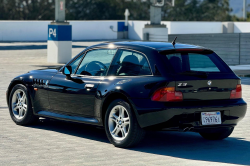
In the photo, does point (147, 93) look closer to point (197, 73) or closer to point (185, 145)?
point (197, 73)

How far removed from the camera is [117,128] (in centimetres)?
740

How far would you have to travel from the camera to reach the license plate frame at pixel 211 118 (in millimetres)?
7145

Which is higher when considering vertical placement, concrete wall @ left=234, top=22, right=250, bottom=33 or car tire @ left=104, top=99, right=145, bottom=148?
concrete wall @ left=234, top=22, right=250, bottom=33

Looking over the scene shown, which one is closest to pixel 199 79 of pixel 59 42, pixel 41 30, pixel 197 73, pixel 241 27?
pixel 197 73

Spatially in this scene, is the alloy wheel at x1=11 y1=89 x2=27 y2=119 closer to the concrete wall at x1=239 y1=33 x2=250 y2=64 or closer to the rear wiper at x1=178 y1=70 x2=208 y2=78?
the rear wiper at x1=178 y1=70 x2=208 y2=78

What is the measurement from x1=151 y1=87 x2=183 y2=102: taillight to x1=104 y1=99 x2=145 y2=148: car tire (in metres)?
0.42

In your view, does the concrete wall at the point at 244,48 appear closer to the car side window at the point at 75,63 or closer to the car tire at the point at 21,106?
the car tire at the point at 21,106

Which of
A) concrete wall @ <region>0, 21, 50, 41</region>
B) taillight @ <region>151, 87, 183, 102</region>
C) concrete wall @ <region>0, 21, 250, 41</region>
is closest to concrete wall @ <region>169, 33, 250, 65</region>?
taillight @ <region>151, 87, 183, 102</region>

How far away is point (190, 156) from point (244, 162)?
68 cm

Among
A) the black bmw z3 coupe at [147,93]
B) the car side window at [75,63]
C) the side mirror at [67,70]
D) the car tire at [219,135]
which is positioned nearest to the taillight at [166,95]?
the black bmw z3 coupe at [147,93]

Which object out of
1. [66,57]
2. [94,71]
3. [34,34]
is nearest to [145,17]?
[34,34]

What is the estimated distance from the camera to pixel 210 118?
7.20 metres

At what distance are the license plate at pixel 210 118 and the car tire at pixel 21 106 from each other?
9.88ft

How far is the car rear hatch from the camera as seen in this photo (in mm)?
7090
